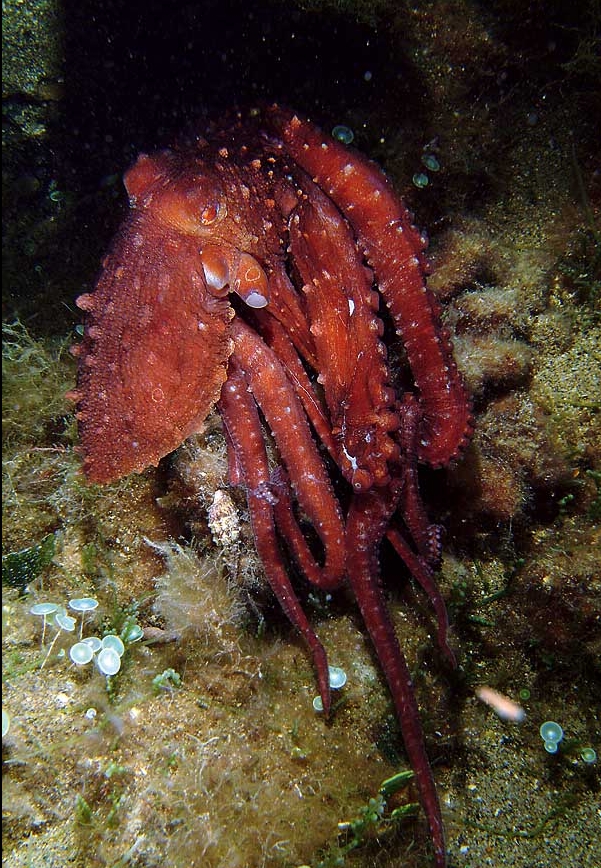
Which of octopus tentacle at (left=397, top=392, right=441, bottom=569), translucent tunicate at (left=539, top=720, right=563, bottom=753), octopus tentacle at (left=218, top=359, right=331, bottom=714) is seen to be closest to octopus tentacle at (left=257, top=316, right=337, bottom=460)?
octopus tentacle at (left=218, top=359, right=331, bottom=714)

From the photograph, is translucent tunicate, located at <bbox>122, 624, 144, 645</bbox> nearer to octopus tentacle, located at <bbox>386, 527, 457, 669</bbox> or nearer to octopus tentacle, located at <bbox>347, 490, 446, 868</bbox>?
octopus tentacle, located at <bbox>347, 490, 446, 868</bbox>

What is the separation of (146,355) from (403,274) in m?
1.46

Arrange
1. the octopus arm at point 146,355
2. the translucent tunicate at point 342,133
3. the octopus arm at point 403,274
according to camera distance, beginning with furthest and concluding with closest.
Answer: the translucent tunicate at point 342,133, the octopus arm at point 403,274, the octopus arm at point 146,355

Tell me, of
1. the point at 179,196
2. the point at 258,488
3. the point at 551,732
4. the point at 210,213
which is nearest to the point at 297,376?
the point at 258,488

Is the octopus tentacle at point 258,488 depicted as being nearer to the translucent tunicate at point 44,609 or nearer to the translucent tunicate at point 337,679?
the translucent tunicate at point 337,679

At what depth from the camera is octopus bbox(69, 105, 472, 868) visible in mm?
2482

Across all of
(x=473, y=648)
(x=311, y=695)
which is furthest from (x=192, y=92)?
(x=473, y=648)

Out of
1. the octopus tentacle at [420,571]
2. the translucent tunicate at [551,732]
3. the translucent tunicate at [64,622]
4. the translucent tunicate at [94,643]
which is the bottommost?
the translucent tunicate at [551,732]

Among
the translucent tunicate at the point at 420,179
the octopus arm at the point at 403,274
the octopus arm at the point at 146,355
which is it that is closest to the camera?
the octopus arm at the point at 146,355

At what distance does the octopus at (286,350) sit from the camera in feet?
8.14

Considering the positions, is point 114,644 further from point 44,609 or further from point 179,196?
point 179,196

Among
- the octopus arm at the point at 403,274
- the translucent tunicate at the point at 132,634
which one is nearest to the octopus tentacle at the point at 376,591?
the octopus arm at the point at 403,274

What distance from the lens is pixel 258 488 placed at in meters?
2.65

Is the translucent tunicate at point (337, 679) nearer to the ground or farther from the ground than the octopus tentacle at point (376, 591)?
nearer to the ground
